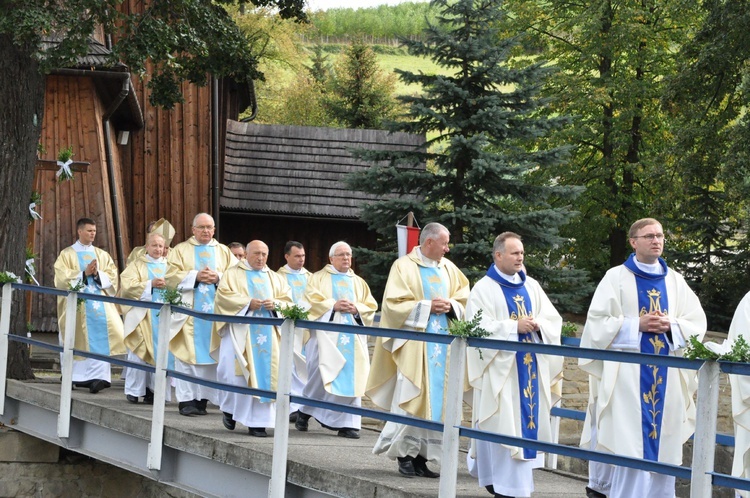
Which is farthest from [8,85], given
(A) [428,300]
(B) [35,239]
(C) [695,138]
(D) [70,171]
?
(C) [695,138]

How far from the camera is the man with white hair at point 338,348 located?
34.2 ft

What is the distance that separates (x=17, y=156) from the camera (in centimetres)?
1304

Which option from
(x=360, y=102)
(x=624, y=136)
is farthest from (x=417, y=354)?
(x=360, y=102)

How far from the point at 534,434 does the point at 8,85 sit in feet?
26.2

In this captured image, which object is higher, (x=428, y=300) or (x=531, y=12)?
(x=531, y=12)

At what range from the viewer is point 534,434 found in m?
7.59

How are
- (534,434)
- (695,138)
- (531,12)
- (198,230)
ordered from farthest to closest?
1. (531,12)
2. (695,138)
3. (198,230)
4. (534,434)

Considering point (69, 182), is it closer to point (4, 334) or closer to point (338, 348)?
point (4, 334)

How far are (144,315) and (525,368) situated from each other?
6003 millimetres

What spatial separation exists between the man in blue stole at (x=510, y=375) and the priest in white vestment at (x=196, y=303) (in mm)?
3931

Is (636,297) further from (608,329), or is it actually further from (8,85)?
(8,85)

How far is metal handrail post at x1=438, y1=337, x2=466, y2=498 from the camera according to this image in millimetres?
6590

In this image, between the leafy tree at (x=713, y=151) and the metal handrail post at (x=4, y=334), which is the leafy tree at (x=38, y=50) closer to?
the metal handrail post at (x=4, y=334)

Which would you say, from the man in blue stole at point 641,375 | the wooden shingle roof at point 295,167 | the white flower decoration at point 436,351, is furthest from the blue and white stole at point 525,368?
the wooden shingle roof at point 295,167
